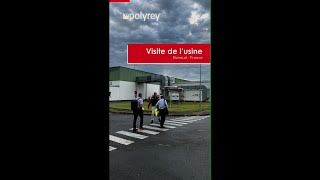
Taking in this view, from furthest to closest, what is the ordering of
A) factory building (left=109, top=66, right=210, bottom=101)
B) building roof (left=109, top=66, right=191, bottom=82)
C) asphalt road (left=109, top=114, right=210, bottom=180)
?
building roof (left=109, top=66, right=191, bottom=82) → factory building (left=109, top=66, right=210, bottom=101) → asphalt road (left=109, top=114, right=210, bottom=180)

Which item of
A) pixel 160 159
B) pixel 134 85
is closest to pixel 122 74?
pixel 134 85

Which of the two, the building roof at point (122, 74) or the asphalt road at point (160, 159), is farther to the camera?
the building roof at point (122, 74)

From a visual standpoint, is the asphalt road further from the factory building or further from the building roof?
the building roof

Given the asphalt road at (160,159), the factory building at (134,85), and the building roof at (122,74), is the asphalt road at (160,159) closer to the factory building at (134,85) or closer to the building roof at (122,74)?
the factory building at (134,85)

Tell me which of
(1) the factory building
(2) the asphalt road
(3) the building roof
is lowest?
(2) the asphalt road

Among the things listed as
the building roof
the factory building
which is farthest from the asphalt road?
the building roof

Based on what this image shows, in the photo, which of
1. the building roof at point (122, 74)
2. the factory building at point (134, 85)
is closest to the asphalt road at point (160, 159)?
the factory building at point (134, 85)

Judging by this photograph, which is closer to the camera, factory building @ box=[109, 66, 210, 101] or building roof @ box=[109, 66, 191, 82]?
factory building @ box=[109, 66, 210, 101]

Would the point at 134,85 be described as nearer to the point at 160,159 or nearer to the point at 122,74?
the point at 122,74

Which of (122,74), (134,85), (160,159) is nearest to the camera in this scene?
(160,159)
